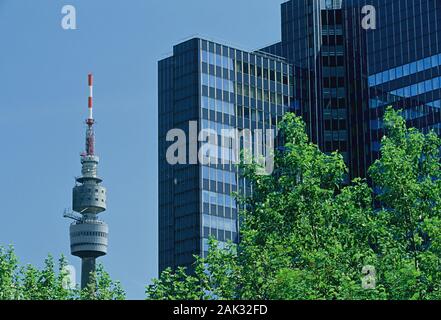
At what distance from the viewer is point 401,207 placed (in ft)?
181

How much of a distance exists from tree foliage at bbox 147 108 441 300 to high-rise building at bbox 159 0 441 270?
113656 millimetres

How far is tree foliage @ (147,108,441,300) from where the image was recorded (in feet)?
168

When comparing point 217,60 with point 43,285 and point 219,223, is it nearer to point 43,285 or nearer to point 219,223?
point 219,223

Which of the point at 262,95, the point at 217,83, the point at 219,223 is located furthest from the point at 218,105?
the point at 219,223

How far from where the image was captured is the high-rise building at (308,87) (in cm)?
17588

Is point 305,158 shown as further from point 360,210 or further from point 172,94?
point 172,94

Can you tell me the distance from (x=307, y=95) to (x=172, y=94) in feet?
81.4

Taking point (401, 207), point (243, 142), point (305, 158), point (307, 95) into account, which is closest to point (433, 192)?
point (401, 207)

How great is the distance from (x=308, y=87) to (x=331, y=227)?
140 m

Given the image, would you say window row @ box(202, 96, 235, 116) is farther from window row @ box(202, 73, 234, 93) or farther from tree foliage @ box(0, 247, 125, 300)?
tree foliage @ box(0, 247, 125, 300)

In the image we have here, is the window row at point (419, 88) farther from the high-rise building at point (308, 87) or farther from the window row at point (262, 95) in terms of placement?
the window row at point (262, 95)

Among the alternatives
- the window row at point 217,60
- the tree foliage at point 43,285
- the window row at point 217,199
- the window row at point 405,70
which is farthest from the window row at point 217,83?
A: the tree foliage at point 43,285

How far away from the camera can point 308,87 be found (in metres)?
194
